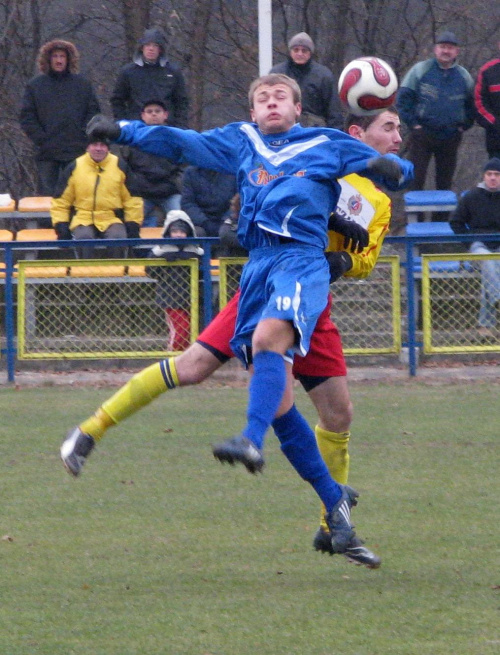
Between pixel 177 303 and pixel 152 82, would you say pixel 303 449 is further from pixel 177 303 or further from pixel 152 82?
pixel 152 82

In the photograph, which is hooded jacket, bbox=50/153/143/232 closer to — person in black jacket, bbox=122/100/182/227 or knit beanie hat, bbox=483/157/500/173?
person in black jacket, bbox=122/100/182/227

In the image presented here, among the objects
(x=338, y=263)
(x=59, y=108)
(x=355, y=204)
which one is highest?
(x=59, y=108)

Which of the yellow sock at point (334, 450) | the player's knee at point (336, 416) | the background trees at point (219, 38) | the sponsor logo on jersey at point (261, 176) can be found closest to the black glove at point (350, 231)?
the sponsor logo on jersey at point (261, 176)

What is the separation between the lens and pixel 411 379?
10016 mm

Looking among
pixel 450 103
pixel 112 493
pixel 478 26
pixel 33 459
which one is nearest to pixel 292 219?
pixel 112 493

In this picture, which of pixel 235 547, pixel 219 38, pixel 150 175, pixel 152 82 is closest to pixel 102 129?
pixel 235 547

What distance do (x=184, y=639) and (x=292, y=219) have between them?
1.60m

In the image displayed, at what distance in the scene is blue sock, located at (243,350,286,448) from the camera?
4.36 metres

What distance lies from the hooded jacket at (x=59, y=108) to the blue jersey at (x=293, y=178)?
23.7ft

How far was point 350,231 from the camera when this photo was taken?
489 centimetres

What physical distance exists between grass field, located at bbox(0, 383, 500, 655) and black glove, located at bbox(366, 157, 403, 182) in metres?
1.48

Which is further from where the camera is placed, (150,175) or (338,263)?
(150,175)

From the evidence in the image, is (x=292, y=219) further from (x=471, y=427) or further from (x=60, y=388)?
(x=60, y=388)

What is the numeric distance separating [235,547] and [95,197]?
6.48 m
